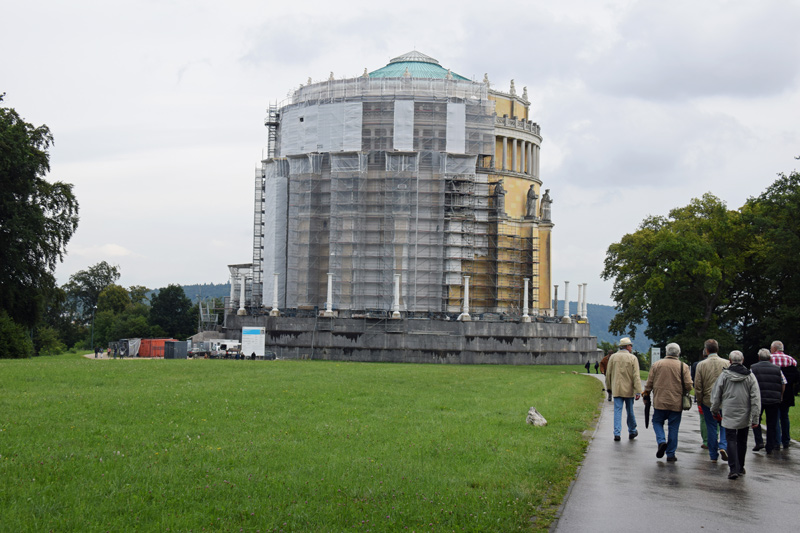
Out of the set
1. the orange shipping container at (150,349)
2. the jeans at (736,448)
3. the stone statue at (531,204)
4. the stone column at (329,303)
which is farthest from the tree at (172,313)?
the jeans at (736,448)

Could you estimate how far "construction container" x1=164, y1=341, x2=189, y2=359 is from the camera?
60338 mm

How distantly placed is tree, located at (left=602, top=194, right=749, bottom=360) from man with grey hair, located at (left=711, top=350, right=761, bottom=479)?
43.6 meters

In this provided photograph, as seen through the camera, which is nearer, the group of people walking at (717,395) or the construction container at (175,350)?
the group of people walking at (717,395)

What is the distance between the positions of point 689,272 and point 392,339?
70.1 feet

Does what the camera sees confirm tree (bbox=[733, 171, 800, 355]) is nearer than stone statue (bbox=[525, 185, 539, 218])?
Yes

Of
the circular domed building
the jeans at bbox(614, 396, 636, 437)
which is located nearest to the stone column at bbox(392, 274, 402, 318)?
the circular domed building

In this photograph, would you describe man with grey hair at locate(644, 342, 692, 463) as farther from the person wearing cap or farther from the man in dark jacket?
the man in dark jacket

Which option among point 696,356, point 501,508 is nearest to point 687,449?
point 501,508

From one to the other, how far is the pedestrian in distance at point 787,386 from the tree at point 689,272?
39.0 metres

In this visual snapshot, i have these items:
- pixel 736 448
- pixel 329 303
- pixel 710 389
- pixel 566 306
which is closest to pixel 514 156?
pixel 566 306

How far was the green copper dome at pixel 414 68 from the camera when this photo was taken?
78000mm

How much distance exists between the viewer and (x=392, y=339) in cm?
5978

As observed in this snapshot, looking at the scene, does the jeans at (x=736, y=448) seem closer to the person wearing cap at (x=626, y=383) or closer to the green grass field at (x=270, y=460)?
the green grass field at (x=270, y=460)

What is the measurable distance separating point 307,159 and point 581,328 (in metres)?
26.5
